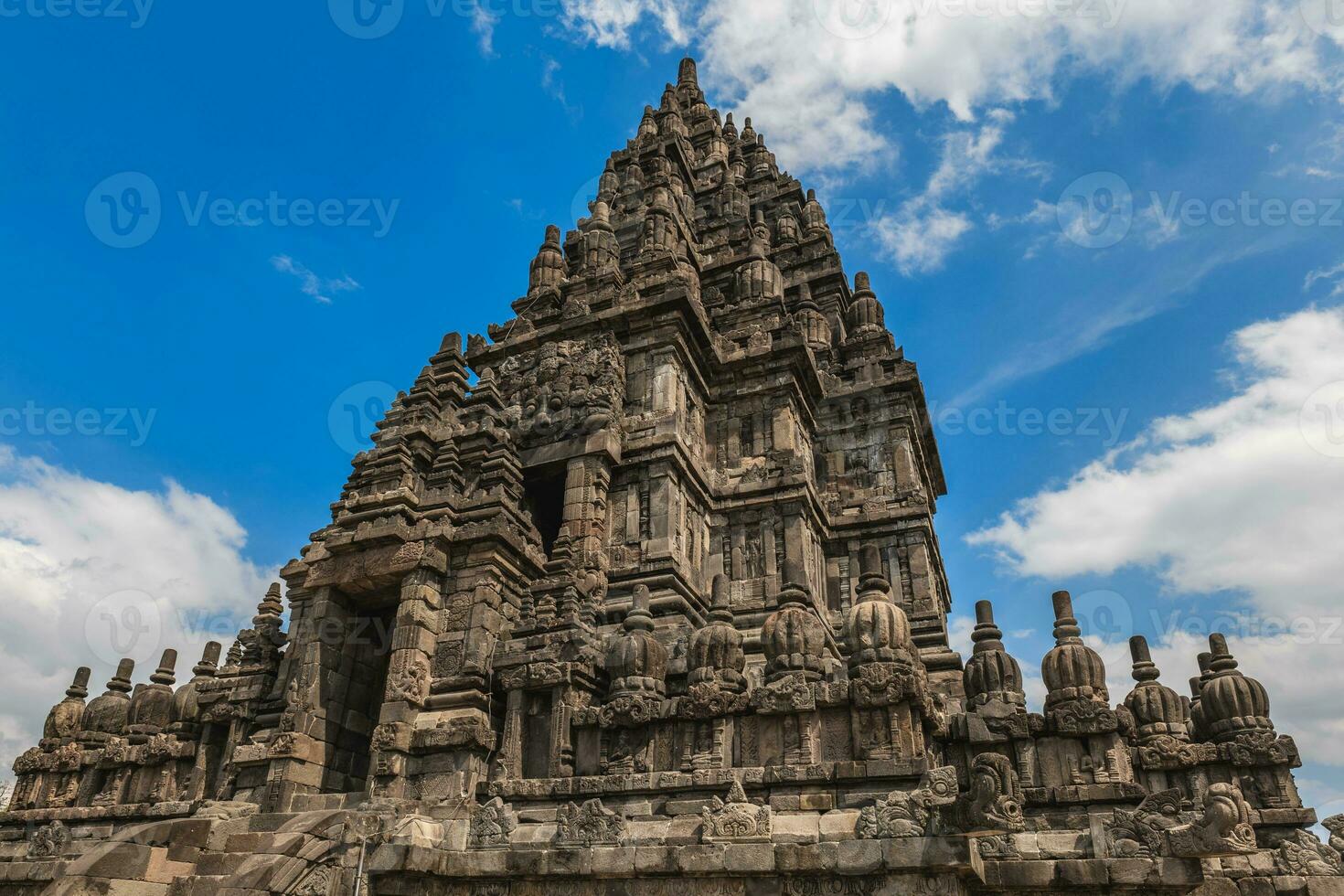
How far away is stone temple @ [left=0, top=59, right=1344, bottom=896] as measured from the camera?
9.13 meters

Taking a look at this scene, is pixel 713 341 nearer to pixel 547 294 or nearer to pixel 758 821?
pixel 547 294

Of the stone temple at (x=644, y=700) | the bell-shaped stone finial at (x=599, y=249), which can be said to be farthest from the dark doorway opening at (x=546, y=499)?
the bell-shaped stone finial at (x=599, y=249)

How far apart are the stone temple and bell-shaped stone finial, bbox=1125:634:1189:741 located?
0.21 feet

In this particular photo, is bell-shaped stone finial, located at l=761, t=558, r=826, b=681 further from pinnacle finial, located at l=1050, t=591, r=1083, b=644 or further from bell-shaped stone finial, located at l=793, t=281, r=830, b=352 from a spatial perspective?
bell-shaped stone finial, located at l=793, t=281, r=830, b=352

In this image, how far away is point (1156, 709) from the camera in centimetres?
1440

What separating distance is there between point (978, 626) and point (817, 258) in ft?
61.9

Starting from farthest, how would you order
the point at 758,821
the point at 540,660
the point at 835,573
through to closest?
the point at 835,573
the point at 540,660
the point at 758,821

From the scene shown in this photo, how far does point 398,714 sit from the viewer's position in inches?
529

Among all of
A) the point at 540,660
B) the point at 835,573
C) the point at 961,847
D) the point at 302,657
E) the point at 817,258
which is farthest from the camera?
the point at 817,258

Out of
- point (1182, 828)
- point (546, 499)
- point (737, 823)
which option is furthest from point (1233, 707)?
point (546, 499)

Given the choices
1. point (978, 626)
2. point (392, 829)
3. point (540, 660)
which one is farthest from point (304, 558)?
point (978, 626)

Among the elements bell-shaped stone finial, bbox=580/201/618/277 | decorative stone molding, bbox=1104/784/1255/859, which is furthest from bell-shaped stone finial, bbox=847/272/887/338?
decorative stone molding, bbox=1104/784/1255/859

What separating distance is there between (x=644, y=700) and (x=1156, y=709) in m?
9.26

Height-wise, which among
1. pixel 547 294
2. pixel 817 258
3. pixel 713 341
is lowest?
pixel 713 341
